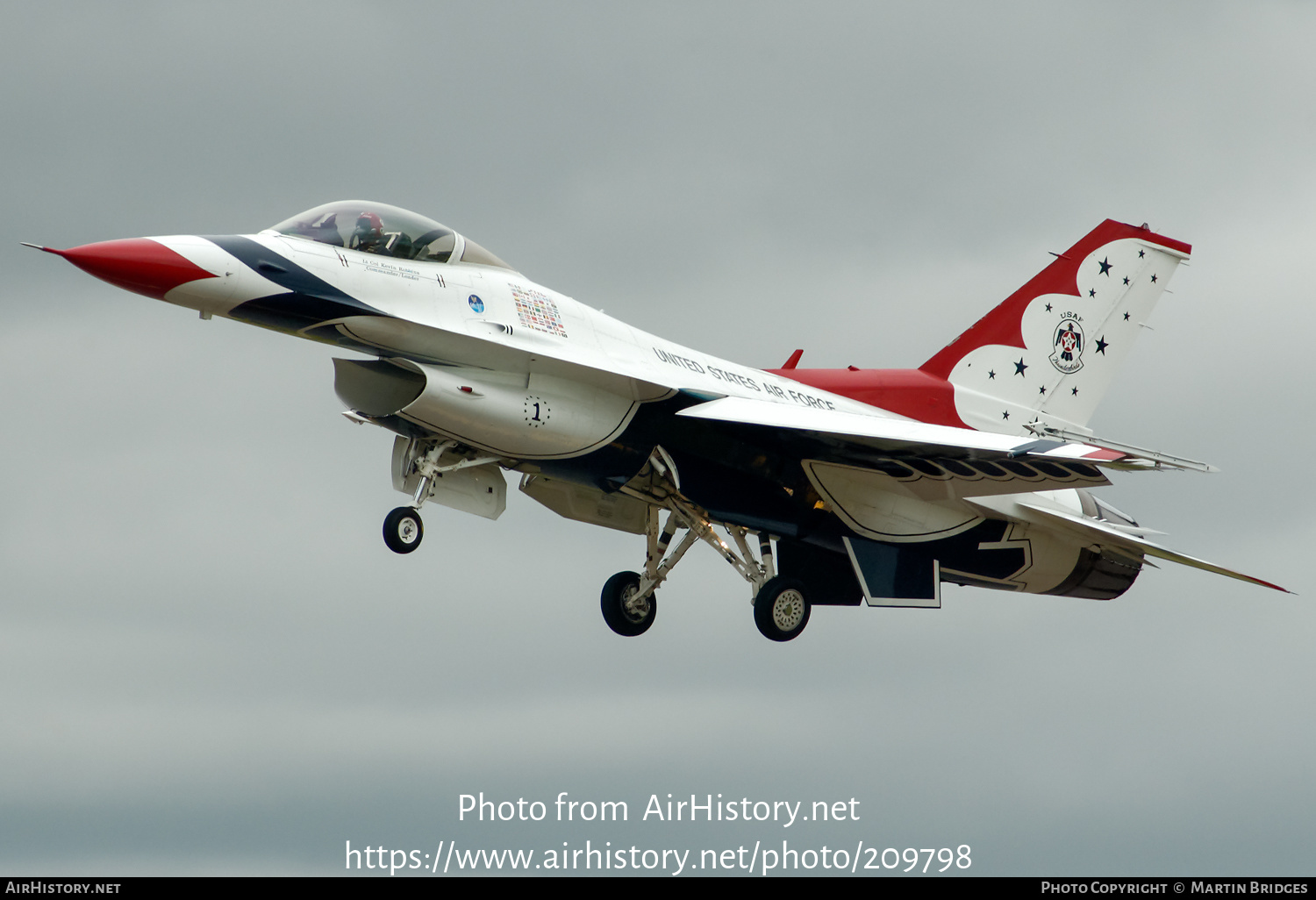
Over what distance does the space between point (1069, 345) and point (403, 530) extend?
453 inches

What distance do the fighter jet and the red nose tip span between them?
0.07 feet

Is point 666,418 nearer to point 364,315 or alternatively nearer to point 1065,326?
point 364,315

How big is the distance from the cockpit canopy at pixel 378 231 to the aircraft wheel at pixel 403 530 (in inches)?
116

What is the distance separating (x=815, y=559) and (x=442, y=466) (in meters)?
5.84

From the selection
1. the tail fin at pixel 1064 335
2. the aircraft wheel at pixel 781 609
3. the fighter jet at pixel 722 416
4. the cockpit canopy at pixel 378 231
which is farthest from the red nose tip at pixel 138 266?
the tail fin at pixel 1064 335

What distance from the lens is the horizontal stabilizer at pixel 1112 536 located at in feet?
71.1

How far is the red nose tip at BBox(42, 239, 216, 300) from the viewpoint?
1558 centimetres

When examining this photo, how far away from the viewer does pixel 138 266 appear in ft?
51.6

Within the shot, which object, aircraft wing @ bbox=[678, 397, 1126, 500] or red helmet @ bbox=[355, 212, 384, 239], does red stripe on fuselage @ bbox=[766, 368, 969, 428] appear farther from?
red helmet @ bbox=[355, 212, 384, 239]

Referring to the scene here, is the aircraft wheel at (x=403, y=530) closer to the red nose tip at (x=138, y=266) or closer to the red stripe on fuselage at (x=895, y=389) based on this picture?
the red nose tip at (x=138, y=266)

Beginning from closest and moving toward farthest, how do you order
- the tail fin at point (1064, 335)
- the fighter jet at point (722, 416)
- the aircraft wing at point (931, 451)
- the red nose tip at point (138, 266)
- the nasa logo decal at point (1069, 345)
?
the red nose tip at point (138, 266), the fighter jet at point (722, 416), the aircraft wing at point (931, 451), the tail fin at point (1064, 335), the nasa logo decal at point (1069, 345)

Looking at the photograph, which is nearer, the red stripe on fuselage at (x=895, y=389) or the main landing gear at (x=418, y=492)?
the main landing gear at (x=418, y=492)

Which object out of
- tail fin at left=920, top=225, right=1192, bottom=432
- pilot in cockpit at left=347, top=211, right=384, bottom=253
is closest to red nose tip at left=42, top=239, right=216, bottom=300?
pilot in cockpit at left=347, top=211, right=384, bottom=253

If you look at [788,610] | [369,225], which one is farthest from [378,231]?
[788,610]
